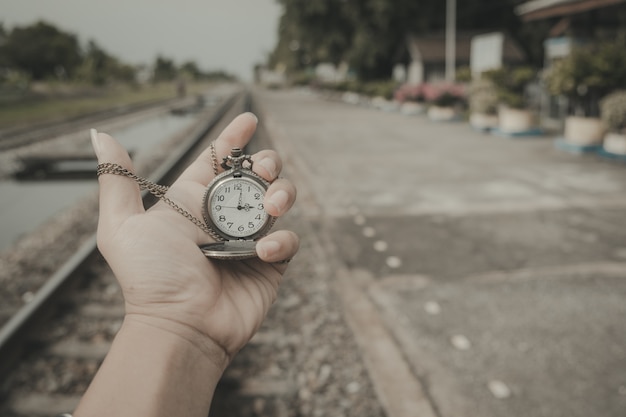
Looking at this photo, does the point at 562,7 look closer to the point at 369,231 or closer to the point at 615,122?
the point at 615,122

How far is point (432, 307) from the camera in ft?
15.1

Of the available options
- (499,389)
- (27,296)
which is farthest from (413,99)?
(499,389)

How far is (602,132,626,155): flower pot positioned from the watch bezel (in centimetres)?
1230

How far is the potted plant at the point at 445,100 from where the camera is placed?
22556 millimetres


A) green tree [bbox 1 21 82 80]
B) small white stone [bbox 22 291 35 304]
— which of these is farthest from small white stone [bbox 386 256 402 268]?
green tree [bbox 1 21 82 80]

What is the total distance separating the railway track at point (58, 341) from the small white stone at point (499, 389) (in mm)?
2802

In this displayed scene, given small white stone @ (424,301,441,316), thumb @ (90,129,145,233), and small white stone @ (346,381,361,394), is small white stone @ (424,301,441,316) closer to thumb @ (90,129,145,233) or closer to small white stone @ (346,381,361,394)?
small white stone @ (346,381,361,394)

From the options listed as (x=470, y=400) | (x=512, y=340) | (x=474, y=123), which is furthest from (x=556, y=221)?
(x=474, y=123)

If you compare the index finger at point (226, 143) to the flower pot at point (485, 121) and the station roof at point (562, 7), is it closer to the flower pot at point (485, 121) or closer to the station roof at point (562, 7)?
the station roof at point (562, 7)

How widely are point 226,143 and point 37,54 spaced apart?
92.2m

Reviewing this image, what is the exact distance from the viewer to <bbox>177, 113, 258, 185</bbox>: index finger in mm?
1952

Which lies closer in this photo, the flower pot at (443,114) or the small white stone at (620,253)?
the small white stone at (620,253)

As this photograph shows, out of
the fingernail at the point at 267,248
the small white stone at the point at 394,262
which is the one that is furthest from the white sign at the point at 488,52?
the fingernail at the point at 267,248

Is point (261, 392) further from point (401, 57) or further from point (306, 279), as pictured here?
point (401, 57)
